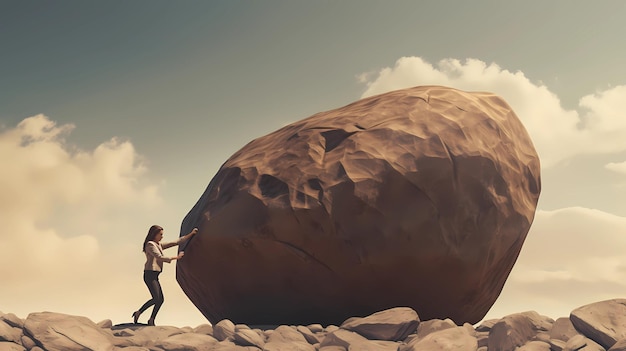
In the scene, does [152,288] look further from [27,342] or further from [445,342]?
[445,342]

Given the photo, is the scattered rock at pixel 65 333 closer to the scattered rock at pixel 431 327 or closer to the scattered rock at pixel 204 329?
the scattered rock at pixel 204 329

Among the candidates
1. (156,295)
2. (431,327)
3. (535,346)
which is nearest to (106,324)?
(156,295)

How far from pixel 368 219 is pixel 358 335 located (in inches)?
58.6

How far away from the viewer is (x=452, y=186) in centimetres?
944

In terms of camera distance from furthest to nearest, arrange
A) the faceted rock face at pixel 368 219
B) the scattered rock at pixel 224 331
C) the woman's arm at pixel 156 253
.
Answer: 1. the woman's arm at pixel 156 253
2. the faceted rock face at pixel 368 219
3. the scattered rock at pixel 224 331

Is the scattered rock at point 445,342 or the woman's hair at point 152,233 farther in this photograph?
the woman's hair at point 152,233

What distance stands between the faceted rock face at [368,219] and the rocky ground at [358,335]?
72 cm

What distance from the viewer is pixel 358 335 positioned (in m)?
8.34

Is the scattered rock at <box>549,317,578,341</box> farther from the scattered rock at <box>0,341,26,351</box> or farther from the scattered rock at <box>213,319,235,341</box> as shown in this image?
the scattered rock at <box>0,341,26,351</box>

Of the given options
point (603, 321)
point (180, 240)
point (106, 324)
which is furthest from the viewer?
point (180, 240)

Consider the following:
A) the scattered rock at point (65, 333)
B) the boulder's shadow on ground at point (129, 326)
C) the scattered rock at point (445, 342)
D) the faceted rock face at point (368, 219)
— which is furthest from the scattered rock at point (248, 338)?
the boulder's shadow on ground at point (129, 326)

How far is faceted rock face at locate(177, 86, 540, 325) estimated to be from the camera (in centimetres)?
918

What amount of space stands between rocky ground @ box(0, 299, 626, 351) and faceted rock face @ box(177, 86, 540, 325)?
0.72m

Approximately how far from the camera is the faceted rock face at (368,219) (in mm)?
9180
